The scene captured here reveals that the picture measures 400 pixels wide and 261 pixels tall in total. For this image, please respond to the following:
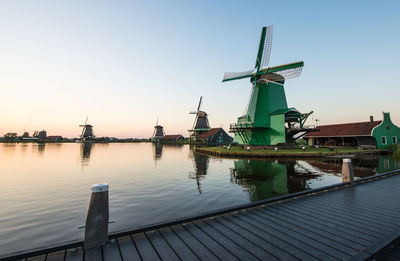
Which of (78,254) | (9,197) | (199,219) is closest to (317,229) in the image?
(199,219)

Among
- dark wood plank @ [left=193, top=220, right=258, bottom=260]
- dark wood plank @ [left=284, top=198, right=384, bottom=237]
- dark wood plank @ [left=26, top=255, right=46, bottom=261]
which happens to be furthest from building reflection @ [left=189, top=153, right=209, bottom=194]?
dark wood plank @ [left=26, top=255, right=46, bottom=261]

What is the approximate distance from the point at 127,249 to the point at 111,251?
29cm

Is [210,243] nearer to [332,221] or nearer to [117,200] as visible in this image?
[332,221]

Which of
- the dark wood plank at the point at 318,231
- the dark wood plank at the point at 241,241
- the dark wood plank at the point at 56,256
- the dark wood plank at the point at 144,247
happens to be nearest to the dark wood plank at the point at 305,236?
the dark wood plank at the point at 318,231

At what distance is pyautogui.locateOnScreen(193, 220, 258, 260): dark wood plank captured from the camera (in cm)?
338

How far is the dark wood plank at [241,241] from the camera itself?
337cm

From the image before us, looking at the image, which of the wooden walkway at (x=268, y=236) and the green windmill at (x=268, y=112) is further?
the green windmill at (x=268, y=112)

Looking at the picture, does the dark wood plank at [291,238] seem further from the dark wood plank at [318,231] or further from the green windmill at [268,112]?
the green windmill at [268,112]

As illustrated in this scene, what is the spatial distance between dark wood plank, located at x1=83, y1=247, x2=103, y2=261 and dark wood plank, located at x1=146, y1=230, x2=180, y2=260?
0.97m

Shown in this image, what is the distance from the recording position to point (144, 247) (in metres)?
3.65

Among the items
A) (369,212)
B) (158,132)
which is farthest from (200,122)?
(369,212)

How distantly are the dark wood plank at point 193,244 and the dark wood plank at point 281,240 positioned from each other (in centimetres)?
132

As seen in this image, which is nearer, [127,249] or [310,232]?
[127,249]

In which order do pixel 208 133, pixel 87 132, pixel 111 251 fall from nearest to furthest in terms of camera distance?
pixel 111 251 < pixel 208 133 < pixel 87 132
